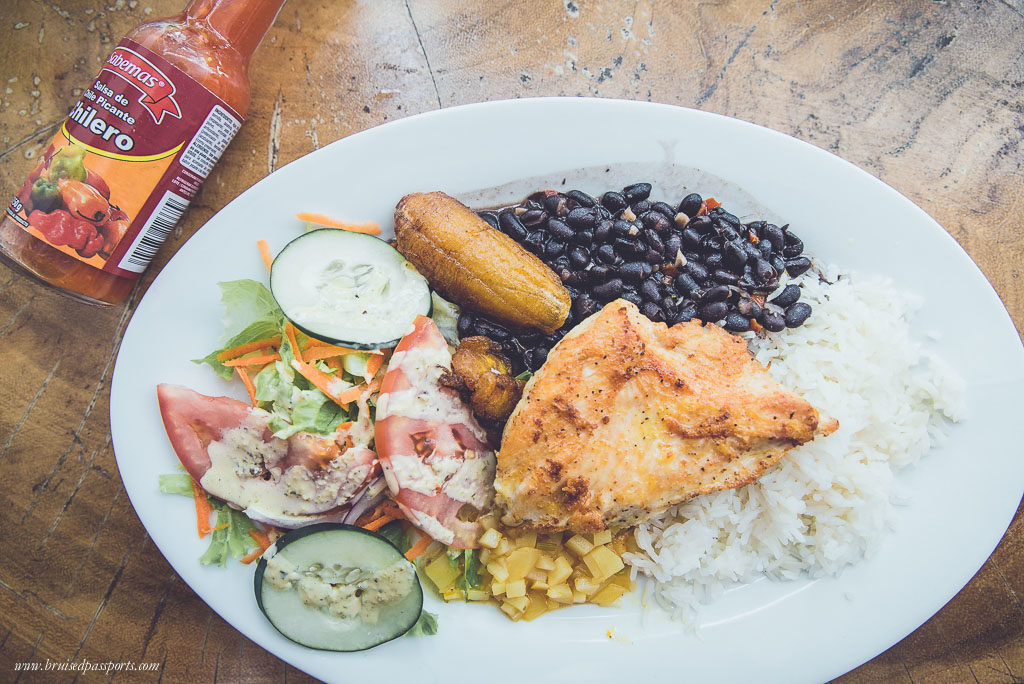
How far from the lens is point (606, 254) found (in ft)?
8.65

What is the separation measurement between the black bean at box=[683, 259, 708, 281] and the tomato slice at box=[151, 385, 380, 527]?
1656 millimetres

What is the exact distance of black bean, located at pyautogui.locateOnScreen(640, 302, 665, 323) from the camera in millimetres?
2637

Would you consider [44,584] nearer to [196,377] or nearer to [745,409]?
[196,377]

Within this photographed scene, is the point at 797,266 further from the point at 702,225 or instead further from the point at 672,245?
the point at 672,245

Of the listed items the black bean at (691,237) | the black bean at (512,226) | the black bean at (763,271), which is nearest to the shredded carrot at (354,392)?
the black bean at (512,226)

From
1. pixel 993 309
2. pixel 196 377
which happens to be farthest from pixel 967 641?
pixel 196 377

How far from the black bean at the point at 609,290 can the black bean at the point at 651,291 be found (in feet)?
0.37

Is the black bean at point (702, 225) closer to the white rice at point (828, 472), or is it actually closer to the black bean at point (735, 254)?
the black bean at point (735, 254)

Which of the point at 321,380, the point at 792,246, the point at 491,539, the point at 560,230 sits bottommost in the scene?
the point at 491,539

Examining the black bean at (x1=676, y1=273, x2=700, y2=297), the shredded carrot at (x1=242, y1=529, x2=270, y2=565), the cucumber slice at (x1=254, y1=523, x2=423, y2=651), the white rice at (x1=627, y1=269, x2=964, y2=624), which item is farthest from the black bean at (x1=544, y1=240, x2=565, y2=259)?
the shredded carrot at (x1=242, y1=529, x2=270, y2=565)

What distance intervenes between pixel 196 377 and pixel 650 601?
2329 millimetres

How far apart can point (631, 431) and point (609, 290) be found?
67 centimetres

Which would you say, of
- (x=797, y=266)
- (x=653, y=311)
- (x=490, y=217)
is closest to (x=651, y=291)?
(x=653, y=311)

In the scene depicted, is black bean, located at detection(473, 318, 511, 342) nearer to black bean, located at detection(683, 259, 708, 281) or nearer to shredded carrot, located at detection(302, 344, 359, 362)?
shredded carrot, located at detection(302, 344, 359, 362)
